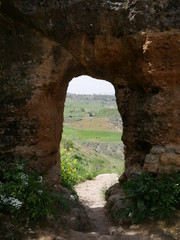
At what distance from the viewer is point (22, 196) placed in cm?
528

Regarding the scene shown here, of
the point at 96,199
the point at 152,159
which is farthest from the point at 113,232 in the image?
the point at 96,199

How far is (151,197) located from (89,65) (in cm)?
319

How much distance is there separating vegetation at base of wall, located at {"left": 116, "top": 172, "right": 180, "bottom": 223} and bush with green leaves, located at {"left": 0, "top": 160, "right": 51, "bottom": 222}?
167cm

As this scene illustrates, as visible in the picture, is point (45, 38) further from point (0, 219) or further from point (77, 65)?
point (0, 219)

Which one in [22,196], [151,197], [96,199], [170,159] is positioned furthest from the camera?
[96,199]

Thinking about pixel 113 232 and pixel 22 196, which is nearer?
pixel 22 196

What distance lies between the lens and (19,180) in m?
5.50

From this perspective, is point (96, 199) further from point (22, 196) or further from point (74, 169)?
point (22, 196)

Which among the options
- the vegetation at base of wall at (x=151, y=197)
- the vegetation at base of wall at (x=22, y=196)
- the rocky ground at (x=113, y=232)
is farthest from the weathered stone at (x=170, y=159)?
the vegetation at base of wall at (x=22, y=196)

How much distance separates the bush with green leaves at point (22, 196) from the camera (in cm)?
509

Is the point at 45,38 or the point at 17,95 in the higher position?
the point at 45,38

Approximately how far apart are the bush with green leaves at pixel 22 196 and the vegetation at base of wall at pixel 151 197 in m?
1.67

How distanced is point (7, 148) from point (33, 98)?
123cm

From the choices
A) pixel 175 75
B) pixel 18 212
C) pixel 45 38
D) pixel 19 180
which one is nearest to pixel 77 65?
pixel 45 38
